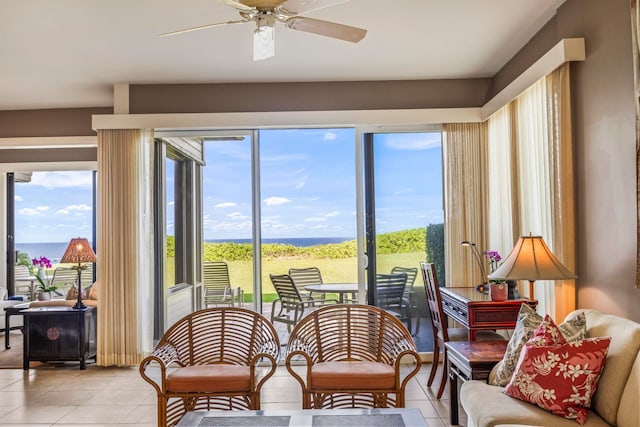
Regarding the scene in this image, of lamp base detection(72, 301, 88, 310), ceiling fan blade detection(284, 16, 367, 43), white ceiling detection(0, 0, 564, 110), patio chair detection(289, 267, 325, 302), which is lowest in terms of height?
lamp base detection(72, 301, 88, 310)

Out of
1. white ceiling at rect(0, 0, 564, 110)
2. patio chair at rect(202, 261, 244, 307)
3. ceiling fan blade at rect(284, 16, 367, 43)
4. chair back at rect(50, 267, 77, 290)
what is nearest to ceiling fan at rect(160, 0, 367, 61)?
ceiling fan blade at rect(284, 16, 367, 43)

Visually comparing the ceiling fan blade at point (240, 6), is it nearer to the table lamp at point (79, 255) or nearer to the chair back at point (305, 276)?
the table lamp at point (79, 255)

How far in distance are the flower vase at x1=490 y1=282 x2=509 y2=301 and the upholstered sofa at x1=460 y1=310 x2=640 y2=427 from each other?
4.10 feet

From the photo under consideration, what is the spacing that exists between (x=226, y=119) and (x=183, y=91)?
0.56 meters

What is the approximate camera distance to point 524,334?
267cm

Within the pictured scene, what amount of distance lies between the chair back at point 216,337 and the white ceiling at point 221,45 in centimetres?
209

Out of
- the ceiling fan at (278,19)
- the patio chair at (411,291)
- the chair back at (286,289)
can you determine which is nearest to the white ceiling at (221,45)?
the ceiling fan at (278,19)

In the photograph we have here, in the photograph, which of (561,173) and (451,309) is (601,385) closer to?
(561,173)

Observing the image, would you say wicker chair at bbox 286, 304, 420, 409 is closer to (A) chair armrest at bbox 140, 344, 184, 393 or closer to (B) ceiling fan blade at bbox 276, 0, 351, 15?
(A) chair armrest at bbox 140, 344, 184, 393

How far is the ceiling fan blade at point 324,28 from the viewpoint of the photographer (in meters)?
2.69

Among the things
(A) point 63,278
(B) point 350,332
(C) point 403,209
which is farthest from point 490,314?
(A) point 63,278

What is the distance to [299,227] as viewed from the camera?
709cm

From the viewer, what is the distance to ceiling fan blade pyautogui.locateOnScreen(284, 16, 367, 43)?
2.69 meters

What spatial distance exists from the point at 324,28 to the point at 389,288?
122 inches
